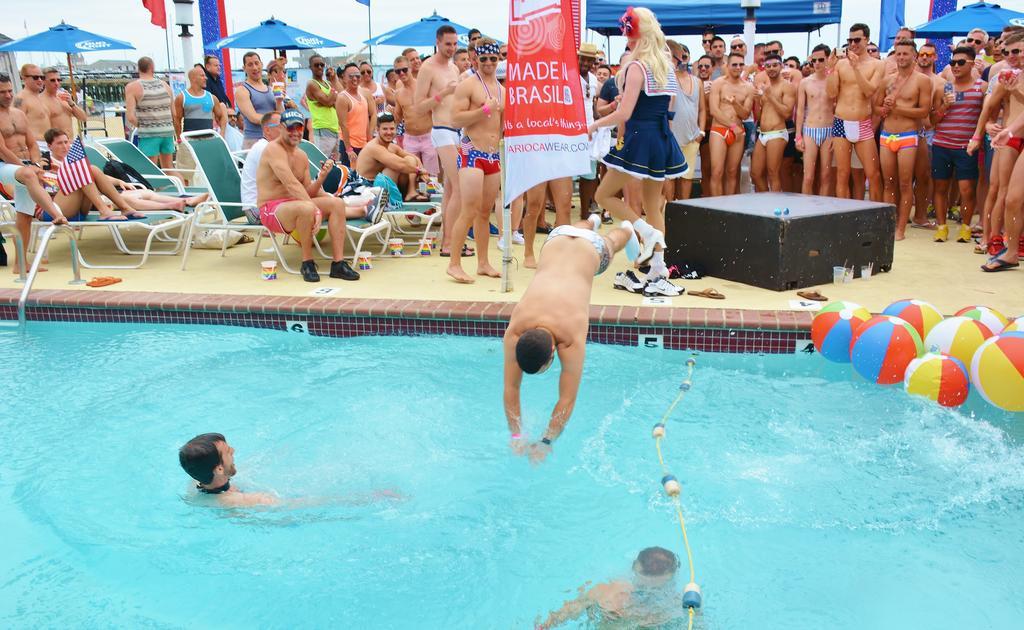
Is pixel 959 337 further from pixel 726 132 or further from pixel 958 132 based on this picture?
pixel 726 132

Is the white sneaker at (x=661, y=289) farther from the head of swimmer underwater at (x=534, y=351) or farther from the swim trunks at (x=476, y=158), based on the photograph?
the head of swimmer underwater at (x=534, y=351)

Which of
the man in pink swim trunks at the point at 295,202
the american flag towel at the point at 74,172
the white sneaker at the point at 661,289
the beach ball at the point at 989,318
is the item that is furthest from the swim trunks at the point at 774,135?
the american flag towel at the point at 74,172

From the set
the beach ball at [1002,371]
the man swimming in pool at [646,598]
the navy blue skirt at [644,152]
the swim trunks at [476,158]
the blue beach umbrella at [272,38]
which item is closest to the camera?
the man swimming in pool at [646,598]

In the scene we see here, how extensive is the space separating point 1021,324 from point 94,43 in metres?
14.5

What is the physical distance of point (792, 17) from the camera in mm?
15289

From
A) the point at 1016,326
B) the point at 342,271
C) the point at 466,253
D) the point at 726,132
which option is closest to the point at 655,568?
the point at 1016,326

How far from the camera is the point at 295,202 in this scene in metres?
7.04

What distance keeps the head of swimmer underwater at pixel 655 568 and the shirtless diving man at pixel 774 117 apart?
21.3 ft

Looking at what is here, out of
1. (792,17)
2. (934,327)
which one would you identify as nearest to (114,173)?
(934,327)

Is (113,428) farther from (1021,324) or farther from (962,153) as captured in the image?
(962,153)

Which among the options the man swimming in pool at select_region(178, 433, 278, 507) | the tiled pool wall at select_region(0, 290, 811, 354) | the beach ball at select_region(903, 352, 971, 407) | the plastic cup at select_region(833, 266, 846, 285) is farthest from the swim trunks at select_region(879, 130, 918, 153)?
the man swimming in pool at select_region(178, 433, 278, 507)

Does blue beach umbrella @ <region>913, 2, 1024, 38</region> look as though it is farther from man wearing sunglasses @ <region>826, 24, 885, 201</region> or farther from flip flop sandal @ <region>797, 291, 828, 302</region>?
flip flop sandal @ <region>797, 291, 828, 302</region>

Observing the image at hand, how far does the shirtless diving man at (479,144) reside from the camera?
6.54 metres

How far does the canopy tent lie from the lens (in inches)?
580
